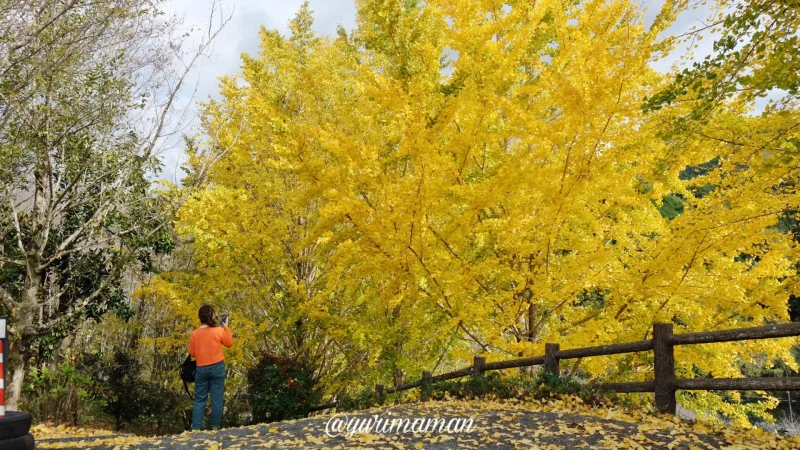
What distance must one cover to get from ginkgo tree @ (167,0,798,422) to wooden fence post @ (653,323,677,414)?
66cm

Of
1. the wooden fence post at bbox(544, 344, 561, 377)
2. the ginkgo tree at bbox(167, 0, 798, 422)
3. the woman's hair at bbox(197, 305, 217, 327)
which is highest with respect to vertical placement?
the ginkgo tree at bbox(167, 0, 798, 422)

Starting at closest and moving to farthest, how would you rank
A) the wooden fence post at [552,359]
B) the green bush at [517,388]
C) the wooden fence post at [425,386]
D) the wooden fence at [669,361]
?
1. the wooden fence at [669,361]
2. the green bush at [517,388]
3. the wooden fence post at [552,359]
4. the wooden fence post at [425,386]

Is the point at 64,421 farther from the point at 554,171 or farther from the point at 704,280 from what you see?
the point at 704,280

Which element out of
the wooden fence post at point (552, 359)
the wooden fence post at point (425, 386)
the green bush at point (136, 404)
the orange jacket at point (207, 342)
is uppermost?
the orange jacket at point (207, 342)

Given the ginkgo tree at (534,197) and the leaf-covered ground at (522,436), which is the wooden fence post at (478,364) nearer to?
the ginkgo tree at (534,197)

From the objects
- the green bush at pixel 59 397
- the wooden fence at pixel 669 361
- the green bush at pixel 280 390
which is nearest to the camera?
the wooden fence at pixel 669 361

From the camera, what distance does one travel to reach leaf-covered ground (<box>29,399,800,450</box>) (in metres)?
4.45

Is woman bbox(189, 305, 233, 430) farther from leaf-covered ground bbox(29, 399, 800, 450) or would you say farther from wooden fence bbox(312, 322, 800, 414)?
wooden fence bbox(312, 322, 800, 414)

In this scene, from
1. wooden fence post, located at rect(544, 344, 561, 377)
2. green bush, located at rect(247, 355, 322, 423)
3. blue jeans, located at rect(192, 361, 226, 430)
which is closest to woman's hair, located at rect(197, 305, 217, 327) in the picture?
blue jeans, located at rect(192, 361, 226, 430)

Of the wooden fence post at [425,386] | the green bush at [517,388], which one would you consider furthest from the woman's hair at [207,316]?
the wooden fence post at [425,386]

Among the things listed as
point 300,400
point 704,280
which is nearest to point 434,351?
point 300,400

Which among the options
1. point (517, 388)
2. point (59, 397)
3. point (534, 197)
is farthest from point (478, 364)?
point (59, 397)

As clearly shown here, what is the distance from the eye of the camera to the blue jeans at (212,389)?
20.4 ft

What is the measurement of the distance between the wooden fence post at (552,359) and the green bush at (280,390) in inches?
217
